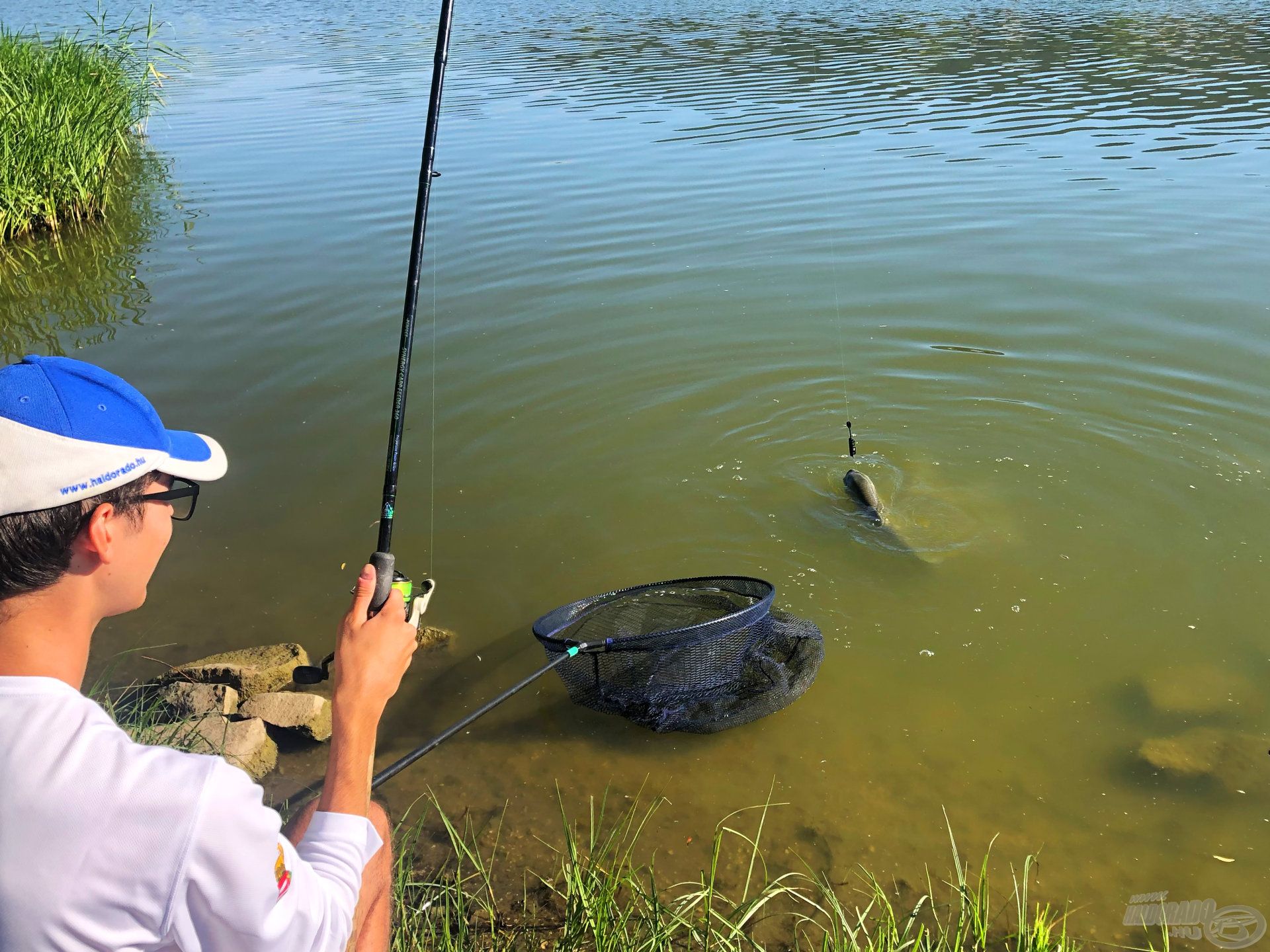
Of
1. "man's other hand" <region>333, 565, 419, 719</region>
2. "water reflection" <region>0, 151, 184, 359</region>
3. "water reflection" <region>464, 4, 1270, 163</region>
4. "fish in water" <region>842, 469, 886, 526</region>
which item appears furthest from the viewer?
"water reflection" <region>464, 4, 1270, 163</region>

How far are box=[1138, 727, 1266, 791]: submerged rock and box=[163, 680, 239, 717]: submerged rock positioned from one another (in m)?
3.77

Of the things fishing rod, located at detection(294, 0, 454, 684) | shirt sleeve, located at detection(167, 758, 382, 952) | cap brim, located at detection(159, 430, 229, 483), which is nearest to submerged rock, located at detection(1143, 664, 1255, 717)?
fishing rod, located at detection(294, 0, 454, 684)

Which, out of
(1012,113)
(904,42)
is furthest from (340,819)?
(904,42)

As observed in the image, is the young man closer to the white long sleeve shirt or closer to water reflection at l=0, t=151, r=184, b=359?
the white long sleeve shirt

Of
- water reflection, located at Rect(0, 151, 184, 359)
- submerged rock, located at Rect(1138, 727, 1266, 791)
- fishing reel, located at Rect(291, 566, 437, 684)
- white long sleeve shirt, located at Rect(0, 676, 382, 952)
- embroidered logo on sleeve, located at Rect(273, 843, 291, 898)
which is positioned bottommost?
submerged rock, located at Rect(1138, 727, 1266, 791)

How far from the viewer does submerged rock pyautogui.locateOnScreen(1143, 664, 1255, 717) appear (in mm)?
4477

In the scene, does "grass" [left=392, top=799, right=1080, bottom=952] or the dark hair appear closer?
the dark hair

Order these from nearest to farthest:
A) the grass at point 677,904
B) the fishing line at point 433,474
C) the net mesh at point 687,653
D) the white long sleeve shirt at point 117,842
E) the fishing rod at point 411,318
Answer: the white long sleeve shirt at point 117,842
the grass at point 677,904
the fishing rod at point 411,318
the net mesh at point 687,653
the fishing line at point 433,474

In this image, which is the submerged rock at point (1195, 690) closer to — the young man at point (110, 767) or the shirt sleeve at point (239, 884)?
the young man at point (110, 767)

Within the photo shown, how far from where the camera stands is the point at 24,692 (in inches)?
68.2

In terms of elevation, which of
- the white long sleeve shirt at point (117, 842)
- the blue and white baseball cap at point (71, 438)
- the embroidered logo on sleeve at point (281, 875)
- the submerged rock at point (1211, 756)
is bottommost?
the submerged rock at point (1211, 756)

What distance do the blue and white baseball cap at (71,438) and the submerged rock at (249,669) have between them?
2887 millimetres

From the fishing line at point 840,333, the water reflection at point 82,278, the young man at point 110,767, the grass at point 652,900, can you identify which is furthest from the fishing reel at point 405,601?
the water reflection at point 82,278

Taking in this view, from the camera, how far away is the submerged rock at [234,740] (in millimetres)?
Result: 4129
